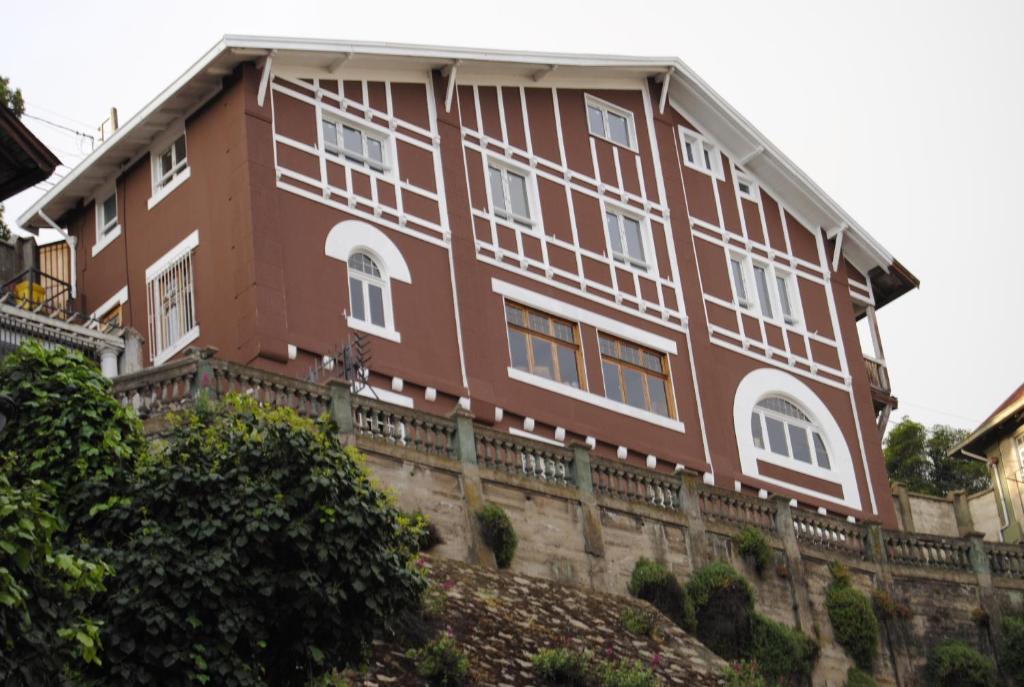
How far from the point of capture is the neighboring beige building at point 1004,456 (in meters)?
56.3

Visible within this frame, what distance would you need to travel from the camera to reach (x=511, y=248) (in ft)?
146

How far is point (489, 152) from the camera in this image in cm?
4556

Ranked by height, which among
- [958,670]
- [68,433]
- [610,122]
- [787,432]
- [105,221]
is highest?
[610,122]

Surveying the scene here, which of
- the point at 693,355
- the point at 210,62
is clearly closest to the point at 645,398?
the point at 693,355

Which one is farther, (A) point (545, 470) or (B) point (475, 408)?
(B) point (475, 408)

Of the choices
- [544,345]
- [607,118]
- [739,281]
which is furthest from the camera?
[739,281]

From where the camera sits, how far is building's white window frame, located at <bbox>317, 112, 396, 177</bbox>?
4219cm

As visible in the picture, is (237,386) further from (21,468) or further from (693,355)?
(693,355)

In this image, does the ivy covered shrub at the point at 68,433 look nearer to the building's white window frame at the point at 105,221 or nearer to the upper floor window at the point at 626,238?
the building's white window frame at the point at 105,221

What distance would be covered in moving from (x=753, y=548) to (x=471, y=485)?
7253 mm

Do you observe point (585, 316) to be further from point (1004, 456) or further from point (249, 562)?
point (249, 562)

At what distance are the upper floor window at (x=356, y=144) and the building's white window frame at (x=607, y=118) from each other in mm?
6945

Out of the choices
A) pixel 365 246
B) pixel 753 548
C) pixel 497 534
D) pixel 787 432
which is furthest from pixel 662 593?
pixel 787 432

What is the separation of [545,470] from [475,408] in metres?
3.65
